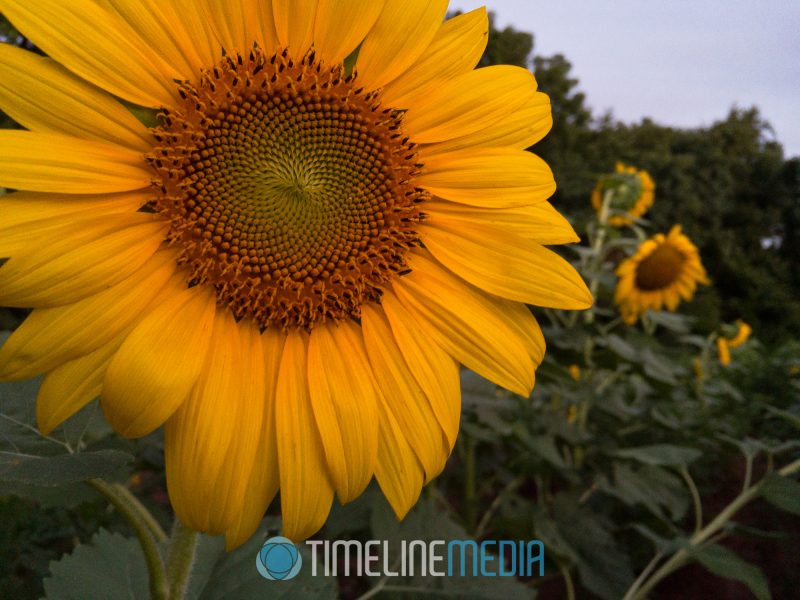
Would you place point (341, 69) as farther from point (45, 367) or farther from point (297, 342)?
point (45, 367)

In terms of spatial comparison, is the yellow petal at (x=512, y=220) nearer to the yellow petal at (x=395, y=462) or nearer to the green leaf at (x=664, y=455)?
the yellow petal at (x=395, y=462)

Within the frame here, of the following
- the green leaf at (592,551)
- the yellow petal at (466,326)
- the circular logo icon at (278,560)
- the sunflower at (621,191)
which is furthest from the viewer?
the sunflower at (621,191)

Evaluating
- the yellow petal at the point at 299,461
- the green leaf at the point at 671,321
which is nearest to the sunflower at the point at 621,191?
the green leaf at the point at 671,321

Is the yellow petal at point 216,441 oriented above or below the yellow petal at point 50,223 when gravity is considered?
below

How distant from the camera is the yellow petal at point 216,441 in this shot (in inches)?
34.8

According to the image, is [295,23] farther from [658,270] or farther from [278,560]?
[658,270]

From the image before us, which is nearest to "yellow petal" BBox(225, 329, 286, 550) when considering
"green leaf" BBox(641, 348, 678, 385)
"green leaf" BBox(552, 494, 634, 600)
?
"green leaf" BBox(552, 494, 634, 600)

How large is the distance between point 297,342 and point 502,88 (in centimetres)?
56

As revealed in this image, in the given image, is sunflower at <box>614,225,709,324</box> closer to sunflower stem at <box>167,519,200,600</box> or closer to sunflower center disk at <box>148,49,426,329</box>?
sunflower center disk at <box>148,49,426,329</box>

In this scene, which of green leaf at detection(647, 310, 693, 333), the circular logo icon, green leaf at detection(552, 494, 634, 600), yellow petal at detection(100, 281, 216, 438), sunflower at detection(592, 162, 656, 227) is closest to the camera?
yellow petal at detection(100, 281, 216, 438)

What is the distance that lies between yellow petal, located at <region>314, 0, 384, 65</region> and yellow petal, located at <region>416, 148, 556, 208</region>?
0.24 metres

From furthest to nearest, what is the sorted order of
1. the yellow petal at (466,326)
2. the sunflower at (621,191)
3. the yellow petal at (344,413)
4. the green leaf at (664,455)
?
1. the sunflower at (621,191)
2. the green leaf at (664,455)
3. the yellow petal at (466,326)
4. the yellow petal at (344,413)

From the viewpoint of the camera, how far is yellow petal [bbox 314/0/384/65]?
986 millimetres

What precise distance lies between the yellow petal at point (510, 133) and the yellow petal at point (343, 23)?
0.75 feet
